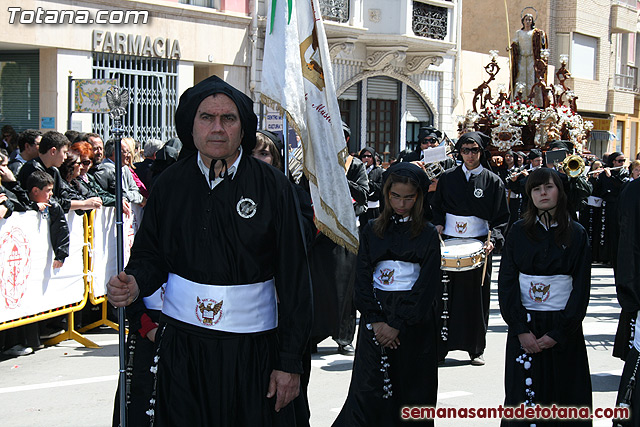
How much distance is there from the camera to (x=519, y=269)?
5688 millimetres

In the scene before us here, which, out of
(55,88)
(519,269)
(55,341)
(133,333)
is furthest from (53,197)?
(55,88)

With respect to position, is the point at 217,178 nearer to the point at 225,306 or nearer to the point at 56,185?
the point at 225,306

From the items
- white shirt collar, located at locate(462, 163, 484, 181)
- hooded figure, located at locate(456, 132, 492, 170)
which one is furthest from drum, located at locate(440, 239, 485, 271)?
hooded figure, located at locate(456, 132, 492, 170)

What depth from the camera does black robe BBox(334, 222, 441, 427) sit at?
5574mm

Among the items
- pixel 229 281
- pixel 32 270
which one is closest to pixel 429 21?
pixel 32 270

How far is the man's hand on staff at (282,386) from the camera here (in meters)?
3.88

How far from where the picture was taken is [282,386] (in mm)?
3883

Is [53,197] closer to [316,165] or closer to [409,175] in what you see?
[316,165]

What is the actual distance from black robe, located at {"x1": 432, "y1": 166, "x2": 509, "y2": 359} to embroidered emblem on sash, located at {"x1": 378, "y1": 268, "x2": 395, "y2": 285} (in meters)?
2.78

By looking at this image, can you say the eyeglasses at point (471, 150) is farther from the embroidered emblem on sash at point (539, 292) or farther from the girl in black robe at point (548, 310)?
the embroidered emblem on sash at point (539, 292)

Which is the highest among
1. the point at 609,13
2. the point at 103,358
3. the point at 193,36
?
the point at 609,13

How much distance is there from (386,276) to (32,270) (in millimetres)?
4026

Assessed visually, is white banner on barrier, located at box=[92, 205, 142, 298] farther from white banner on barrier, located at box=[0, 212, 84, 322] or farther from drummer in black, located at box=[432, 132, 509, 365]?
drummer in black, located at box=[432, 132, 509, 365]

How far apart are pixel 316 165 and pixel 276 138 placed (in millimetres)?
371
